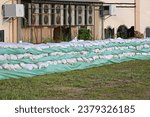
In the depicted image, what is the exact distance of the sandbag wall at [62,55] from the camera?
1148cm

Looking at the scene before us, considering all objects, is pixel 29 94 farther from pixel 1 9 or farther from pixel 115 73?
pixel 1 9

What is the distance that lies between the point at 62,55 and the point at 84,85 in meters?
2.82

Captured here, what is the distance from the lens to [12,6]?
1930 cm

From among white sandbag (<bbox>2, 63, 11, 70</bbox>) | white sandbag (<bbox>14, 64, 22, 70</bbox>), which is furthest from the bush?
white sandbag (<bbox>2, 63, 11, 70</bbox>)

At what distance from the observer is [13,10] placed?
19.2 meters

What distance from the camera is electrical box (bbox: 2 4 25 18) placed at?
62.7 feet

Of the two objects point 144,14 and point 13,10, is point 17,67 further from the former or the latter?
point 144,14

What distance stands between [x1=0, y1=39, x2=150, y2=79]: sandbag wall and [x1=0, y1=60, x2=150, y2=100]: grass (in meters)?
0.41

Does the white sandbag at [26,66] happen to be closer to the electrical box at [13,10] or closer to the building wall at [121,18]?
the electrical box at [13,10]

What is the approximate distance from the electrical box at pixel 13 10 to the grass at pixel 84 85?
6.82 meters

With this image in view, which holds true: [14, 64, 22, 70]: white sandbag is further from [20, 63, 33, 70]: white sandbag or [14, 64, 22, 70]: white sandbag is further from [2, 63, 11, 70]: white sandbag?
[2, 63, 11, 70]: white sandbag

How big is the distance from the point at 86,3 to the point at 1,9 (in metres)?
4.71

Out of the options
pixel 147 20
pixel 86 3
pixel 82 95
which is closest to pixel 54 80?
pixel 82 95

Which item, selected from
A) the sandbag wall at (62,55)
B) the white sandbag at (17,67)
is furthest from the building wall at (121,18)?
the white sandbag at (17,67)
